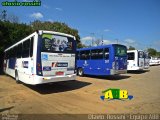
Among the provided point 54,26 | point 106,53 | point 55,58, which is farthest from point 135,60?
point 54,26

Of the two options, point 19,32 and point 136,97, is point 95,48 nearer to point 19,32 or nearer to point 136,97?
point 136,97

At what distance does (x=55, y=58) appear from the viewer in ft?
34.6

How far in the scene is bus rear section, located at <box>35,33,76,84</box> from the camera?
9.99m

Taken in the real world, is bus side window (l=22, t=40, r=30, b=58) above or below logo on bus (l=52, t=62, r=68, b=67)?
above

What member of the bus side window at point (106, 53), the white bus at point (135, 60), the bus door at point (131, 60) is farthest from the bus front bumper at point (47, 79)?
the bus door at point (131, 60)

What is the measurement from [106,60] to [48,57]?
7.28m

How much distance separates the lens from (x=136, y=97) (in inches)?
374

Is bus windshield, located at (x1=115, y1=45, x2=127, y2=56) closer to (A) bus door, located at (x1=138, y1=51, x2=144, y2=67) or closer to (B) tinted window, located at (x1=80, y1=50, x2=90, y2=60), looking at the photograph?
(B) tinted window, located at (x1=80, y1=50, x2=90, y2=60)

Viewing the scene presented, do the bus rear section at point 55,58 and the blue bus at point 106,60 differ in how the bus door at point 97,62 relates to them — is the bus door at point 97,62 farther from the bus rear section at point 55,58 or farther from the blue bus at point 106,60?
the bus rear section at point 55,58

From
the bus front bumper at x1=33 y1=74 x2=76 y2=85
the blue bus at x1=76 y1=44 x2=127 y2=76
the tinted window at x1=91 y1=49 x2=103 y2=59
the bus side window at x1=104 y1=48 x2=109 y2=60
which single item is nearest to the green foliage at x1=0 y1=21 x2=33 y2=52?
the blue bus at x1=76 y1=44 x2=127 y2=76

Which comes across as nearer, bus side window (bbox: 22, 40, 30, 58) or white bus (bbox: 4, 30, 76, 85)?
white bus (bbox: 4, 30, 76, 85)

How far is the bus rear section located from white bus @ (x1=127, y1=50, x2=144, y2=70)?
12.4 metres

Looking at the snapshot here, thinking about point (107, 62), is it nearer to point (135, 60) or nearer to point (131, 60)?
point (135, 60)

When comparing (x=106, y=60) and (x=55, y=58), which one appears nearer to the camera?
(x=55, y=58)
